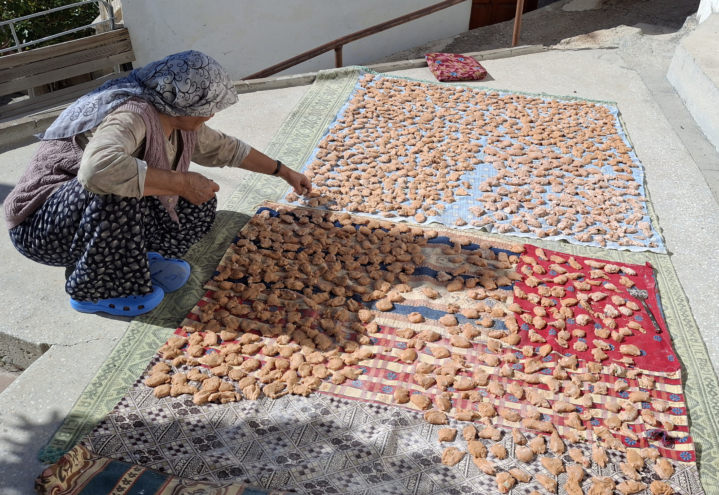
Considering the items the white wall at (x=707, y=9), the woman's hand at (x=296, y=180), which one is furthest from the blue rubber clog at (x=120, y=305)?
the white wall at (x=707, y=9)

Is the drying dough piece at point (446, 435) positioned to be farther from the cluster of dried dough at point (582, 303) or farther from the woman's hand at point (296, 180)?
the woman's hand at point (296, 180)

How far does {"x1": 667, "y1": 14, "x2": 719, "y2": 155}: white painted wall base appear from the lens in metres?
3.59

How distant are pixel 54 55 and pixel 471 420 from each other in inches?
219

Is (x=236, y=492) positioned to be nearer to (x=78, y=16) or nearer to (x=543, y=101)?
(x=543, y=101)

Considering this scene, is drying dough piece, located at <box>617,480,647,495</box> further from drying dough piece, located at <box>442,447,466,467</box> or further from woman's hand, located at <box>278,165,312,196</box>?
woman's hand, located at <box>278,165,312,196</box>

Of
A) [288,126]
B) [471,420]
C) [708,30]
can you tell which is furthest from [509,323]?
[708,30]

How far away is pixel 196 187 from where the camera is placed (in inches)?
75.8

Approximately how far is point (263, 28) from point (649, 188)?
525cm

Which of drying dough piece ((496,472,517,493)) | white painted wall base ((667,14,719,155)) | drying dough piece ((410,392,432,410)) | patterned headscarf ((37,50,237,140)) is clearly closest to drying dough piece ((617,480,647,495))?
drying dough piece ((496,472,517,493))

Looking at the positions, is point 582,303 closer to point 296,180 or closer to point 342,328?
point 342,328

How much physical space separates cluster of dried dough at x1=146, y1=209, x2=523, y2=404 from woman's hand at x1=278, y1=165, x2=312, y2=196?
10 centimetres

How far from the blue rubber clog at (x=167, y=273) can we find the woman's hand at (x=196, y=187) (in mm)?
347

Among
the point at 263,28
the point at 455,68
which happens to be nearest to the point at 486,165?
the point at 455,68

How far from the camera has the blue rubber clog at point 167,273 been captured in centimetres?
218
